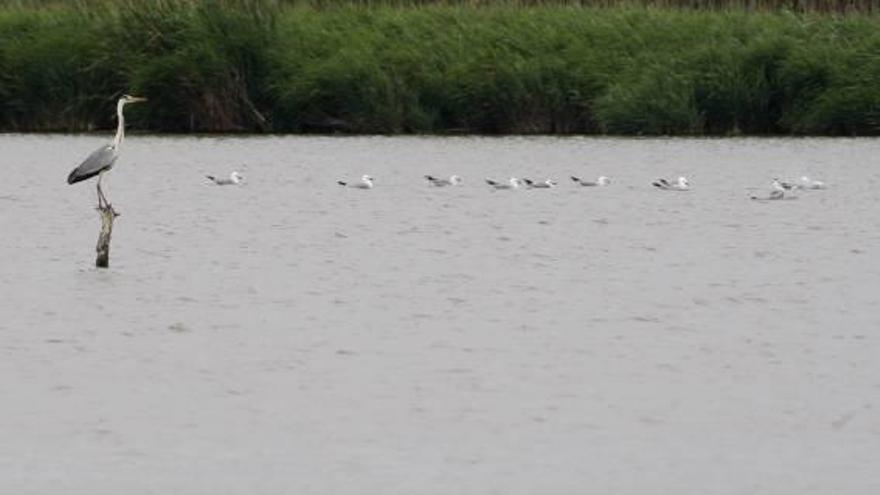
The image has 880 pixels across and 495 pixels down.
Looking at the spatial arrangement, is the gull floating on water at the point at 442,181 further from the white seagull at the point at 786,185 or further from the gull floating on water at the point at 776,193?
the white seagull at the point at 786,185

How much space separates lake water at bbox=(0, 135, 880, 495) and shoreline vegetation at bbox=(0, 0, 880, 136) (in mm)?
4881

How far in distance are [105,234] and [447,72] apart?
1414 centimetres

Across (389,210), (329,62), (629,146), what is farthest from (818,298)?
(329,62)

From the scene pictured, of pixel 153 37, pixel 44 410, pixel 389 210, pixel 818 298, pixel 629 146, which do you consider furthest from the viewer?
pixel 153 37

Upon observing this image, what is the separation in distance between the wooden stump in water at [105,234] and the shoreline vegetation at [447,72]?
42.2 ft

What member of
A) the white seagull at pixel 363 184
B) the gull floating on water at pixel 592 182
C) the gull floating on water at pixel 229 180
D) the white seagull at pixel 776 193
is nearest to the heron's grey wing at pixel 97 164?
the white seagull at pixel 363 184

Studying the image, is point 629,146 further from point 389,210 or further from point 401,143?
point 389,210

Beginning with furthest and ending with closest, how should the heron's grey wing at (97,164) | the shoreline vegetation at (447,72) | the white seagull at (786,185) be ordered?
the shoreline vegetation at (447,72) → the white seagull at (786,185) → the heron's grey wing at (97,164)

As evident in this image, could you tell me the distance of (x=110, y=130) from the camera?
97.6 ft

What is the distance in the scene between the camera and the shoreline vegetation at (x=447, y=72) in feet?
93.7

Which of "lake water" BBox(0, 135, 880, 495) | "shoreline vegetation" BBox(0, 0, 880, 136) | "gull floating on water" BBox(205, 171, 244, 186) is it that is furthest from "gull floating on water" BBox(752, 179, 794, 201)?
"shoreline vegetation" BBox(0, 0, 880, 136)

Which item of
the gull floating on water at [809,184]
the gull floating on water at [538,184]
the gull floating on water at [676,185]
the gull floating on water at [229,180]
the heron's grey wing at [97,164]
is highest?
the heron's grey wing at [97,164]

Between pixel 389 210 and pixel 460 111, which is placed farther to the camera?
pixel 460 111

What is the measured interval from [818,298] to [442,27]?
1603 cm
